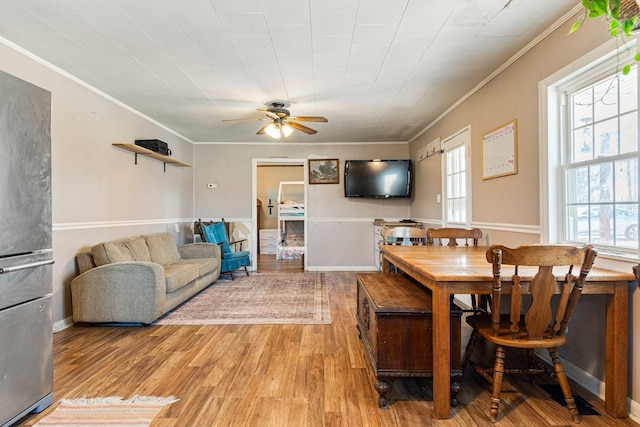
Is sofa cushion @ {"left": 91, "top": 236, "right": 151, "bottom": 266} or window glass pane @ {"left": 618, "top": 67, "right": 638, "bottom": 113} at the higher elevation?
window glass pane @ {"left": 618, "top": 67, "right": 638, "bottom": 113}

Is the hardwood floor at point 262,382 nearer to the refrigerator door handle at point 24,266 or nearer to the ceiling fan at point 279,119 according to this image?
the refrigerator door handle at point 24,266

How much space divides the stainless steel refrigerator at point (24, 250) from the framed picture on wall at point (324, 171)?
4404 millimetres

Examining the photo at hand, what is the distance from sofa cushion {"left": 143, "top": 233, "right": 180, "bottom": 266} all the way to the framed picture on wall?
2.70 m

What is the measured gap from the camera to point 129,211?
4.00 meters

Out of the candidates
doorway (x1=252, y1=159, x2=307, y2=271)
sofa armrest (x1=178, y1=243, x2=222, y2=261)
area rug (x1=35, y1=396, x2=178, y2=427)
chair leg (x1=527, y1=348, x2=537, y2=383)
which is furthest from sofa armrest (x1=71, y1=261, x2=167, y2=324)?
doorway (x1=252, y1=159, x2=307, y2=271)

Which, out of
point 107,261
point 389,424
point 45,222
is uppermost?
point 45,222

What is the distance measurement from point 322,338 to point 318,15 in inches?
96.4

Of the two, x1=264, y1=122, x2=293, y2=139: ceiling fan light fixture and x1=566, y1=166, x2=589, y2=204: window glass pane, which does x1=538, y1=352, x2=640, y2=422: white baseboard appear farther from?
x1=264, y1=122, x2=293, y2=139: ceiling fan light fixture

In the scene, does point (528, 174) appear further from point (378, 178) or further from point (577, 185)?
point (378, 178)

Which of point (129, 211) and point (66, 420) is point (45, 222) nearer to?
point (66, 420)

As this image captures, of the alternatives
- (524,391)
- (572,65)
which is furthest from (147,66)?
(524,391)

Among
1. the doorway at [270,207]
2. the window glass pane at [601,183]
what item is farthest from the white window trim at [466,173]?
the doorway at [270,207]

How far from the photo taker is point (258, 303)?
3783mm

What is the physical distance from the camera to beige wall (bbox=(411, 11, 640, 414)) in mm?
1872
